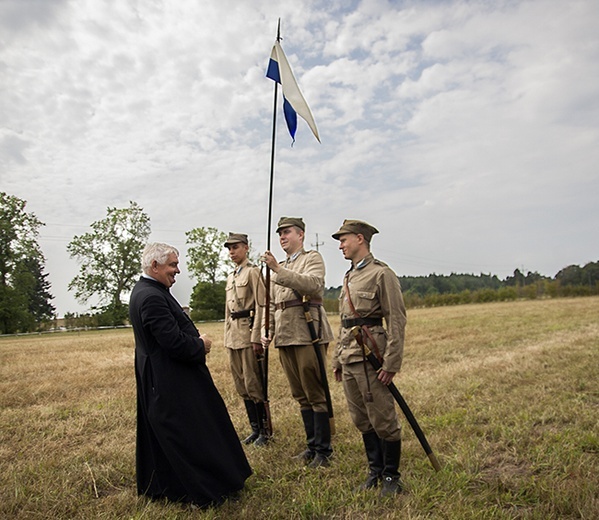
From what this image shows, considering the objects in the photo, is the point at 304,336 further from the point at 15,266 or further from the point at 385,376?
the point at 15,266

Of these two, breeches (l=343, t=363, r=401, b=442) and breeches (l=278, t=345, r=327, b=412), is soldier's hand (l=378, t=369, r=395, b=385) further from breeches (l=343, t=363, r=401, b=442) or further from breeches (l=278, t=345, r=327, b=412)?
breeches (l=278, t=345, r=327, b=412)

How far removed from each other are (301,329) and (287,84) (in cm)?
269

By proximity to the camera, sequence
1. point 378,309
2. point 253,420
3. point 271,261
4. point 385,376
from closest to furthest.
Answer: point 385,376, point 378,309, point 271,261, point 253,420

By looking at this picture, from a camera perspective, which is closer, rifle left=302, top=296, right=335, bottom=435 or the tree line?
rifle left=302, top=296, right=335, bottom=435

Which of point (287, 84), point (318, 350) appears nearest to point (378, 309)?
point (318, 350)

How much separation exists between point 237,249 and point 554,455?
4.14 metres

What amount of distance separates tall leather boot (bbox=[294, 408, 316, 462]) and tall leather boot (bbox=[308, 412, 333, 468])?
0.06 m

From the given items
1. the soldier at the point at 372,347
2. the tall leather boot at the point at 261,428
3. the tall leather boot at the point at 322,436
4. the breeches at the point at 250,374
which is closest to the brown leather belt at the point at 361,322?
the soldier at the point at 372,347

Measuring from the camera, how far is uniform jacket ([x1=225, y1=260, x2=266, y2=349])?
20.0ft

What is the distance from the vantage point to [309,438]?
5539mm

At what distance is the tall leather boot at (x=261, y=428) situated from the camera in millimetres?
5961

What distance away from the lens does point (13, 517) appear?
4113 mm

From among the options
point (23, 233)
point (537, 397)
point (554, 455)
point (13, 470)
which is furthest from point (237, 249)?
point (23, 233)

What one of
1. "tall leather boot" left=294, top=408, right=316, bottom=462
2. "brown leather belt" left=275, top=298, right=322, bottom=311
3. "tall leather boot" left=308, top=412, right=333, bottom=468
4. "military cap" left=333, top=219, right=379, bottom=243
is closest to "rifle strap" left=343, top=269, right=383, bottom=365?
"military cap" left=333, top=219, right=379, bottom=243
